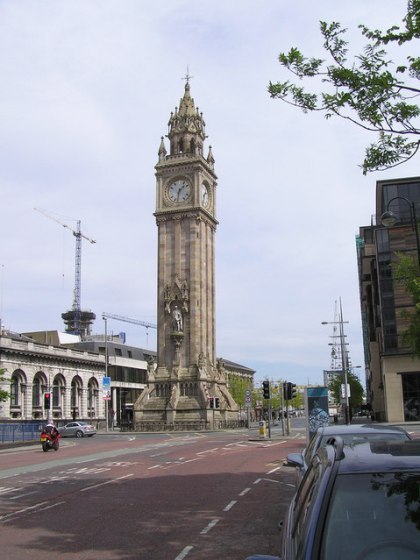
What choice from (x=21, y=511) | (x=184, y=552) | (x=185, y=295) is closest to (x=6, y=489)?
(x=21, y=511)

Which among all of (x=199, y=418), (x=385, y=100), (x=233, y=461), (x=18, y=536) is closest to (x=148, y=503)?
(x=18, y=536)

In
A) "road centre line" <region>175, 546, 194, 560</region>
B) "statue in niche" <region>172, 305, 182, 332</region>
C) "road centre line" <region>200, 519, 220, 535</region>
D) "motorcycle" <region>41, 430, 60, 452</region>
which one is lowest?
"motorcycle" <region>41, 430, 60, 452</region>

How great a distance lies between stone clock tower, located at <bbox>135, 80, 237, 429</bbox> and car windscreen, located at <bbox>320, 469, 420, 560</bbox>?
58.2 metres

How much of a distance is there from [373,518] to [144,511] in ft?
30.2

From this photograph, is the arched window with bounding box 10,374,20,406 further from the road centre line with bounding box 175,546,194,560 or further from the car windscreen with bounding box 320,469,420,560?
the car windscreen with bounding box 320,469,420,560

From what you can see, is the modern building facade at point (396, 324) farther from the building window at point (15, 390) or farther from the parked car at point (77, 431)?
the building window at point (15, 390)

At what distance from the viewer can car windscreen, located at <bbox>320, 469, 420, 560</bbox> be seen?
127 inches

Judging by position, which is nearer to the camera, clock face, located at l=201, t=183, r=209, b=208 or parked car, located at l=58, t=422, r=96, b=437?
parked car, located at l=58, t=422, r=96, b=437

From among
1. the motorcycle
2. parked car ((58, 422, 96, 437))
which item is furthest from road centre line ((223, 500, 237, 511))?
parked car ((58, 422, 96, 437))

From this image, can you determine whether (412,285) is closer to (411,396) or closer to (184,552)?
(184,552)

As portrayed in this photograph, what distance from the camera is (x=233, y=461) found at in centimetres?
2333

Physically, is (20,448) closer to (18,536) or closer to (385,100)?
(18,536)

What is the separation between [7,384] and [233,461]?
46183mm

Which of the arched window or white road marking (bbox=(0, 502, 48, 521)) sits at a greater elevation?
the arched window
